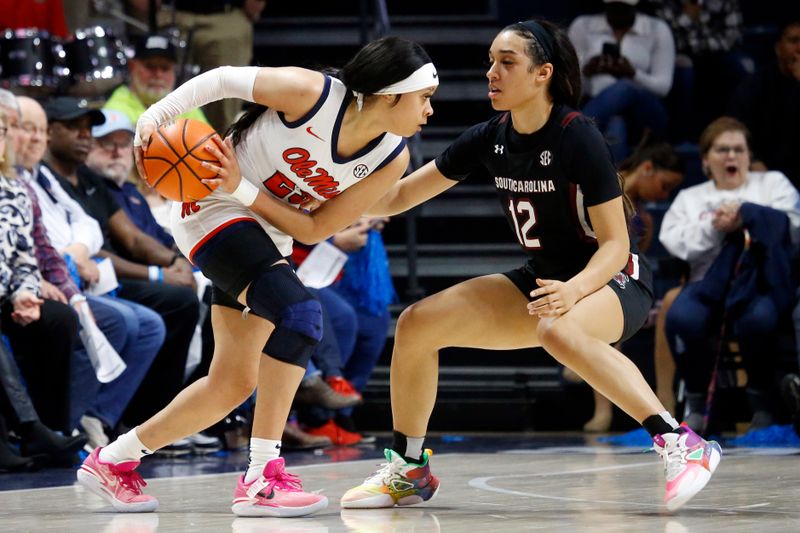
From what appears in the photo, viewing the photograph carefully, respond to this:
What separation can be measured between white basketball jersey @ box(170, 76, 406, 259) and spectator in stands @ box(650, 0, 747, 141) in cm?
559

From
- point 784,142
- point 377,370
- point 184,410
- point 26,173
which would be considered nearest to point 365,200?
point 184,410

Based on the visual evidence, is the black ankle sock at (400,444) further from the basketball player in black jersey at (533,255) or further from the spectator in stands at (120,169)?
the spectator in stands at (120,169)

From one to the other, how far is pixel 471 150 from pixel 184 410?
1.23 m

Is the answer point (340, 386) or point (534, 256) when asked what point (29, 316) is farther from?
point (534, 256)

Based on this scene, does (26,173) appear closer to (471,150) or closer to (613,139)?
(471,150)

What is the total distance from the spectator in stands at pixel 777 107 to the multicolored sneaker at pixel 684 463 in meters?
4.73

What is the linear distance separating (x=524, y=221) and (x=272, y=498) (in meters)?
1.16

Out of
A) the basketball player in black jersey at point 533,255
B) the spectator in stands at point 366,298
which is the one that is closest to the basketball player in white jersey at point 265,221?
the basketball player in black jersey at point 533,255

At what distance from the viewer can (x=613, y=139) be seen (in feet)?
27.5

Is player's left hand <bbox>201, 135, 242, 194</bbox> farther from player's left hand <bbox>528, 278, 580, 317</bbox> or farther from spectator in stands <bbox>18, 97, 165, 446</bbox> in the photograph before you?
spectator in stands <bbox>18, 97, 165, 446</bbox>

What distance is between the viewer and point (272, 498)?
372 cm

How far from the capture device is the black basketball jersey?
3959 mm

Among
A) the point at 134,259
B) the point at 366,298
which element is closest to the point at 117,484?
the point at 134,259

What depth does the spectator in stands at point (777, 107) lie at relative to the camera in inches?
324
